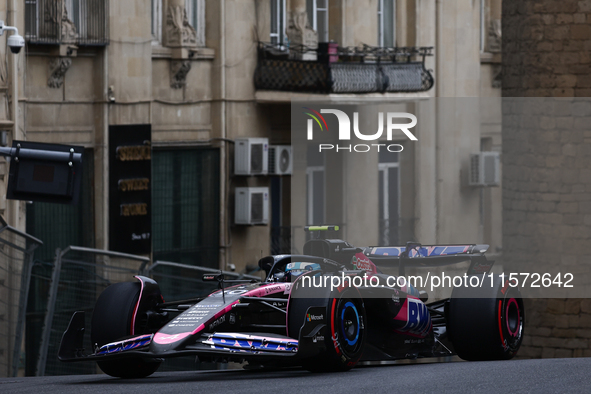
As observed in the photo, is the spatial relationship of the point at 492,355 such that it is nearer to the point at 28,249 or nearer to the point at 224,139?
the point at 28,249

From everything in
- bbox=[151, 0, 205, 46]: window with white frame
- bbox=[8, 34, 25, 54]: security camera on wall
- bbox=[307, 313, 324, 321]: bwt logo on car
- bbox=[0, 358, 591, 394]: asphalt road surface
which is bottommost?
bbox=[0, 358, 591, 394]: asphalt road surface

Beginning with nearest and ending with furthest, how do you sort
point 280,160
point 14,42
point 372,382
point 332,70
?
point 372,382 < point 14,42 < point 332,70 < point 280,160

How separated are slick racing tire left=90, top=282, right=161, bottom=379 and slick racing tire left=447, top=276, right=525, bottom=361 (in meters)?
2.86

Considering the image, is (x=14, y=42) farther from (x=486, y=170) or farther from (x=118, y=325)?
(x=486, y=170)

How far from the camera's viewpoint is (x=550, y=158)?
18188 mm

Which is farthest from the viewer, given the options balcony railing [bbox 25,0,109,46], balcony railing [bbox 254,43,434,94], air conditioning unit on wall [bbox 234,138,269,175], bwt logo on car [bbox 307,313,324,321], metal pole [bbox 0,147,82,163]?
balcony railing [bbox 254,43,434,94]

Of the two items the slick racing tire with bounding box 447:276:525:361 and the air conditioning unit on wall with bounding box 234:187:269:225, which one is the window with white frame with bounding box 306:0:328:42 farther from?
the slick racing tire with bounding box 447:276:525:361

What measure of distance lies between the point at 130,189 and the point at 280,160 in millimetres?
3543

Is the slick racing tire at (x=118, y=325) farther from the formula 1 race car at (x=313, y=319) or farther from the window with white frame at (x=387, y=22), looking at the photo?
the window with white frame at (x=387, y=22)

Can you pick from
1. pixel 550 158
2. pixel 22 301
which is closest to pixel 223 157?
pixel 550 158

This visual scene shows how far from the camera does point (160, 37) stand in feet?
61.8

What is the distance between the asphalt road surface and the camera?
23.8 feet

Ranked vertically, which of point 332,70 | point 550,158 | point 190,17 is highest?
point 190,17

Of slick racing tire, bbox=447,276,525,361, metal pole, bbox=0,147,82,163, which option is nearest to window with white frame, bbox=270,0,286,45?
metal pole, bbox=0,147,82,163
